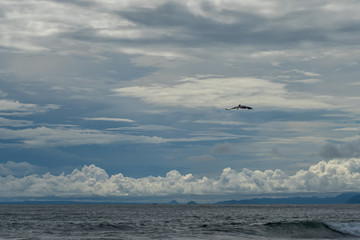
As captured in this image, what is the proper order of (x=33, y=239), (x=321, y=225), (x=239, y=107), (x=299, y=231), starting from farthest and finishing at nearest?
(x=321, y=225) < (x=299, y=231) < (x=33, y=239) < (x=239, y=107)

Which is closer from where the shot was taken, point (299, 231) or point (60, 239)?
point (60, 239)

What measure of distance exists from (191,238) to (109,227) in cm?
2567

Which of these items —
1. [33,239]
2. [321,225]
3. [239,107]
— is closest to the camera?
[239,107]

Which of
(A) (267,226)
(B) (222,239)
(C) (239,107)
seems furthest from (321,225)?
(C) (239,107)

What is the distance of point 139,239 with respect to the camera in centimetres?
6206

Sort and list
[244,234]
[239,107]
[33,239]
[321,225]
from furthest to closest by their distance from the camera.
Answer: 1. [321,225]
2. [244,234]
3. [33,239]
4. [239,107]

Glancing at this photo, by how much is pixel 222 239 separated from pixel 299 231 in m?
25.1

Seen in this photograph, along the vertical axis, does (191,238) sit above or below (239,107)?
below

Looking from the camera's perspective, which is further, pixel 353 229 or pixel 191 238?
pixel 353 229

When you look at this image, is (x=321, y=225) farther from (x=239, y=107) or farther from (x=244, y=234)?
(x=239, y=107)

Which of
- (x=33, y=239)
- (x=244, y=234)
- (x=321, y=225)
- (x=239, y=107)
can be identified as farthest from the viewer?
(x=321, y=225)

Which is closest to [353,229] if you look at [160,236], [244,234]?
[244,234]

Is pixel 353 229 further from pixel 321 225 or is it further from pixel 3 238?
pixel 3 238

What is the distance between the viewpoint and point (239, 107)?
53812 mm
